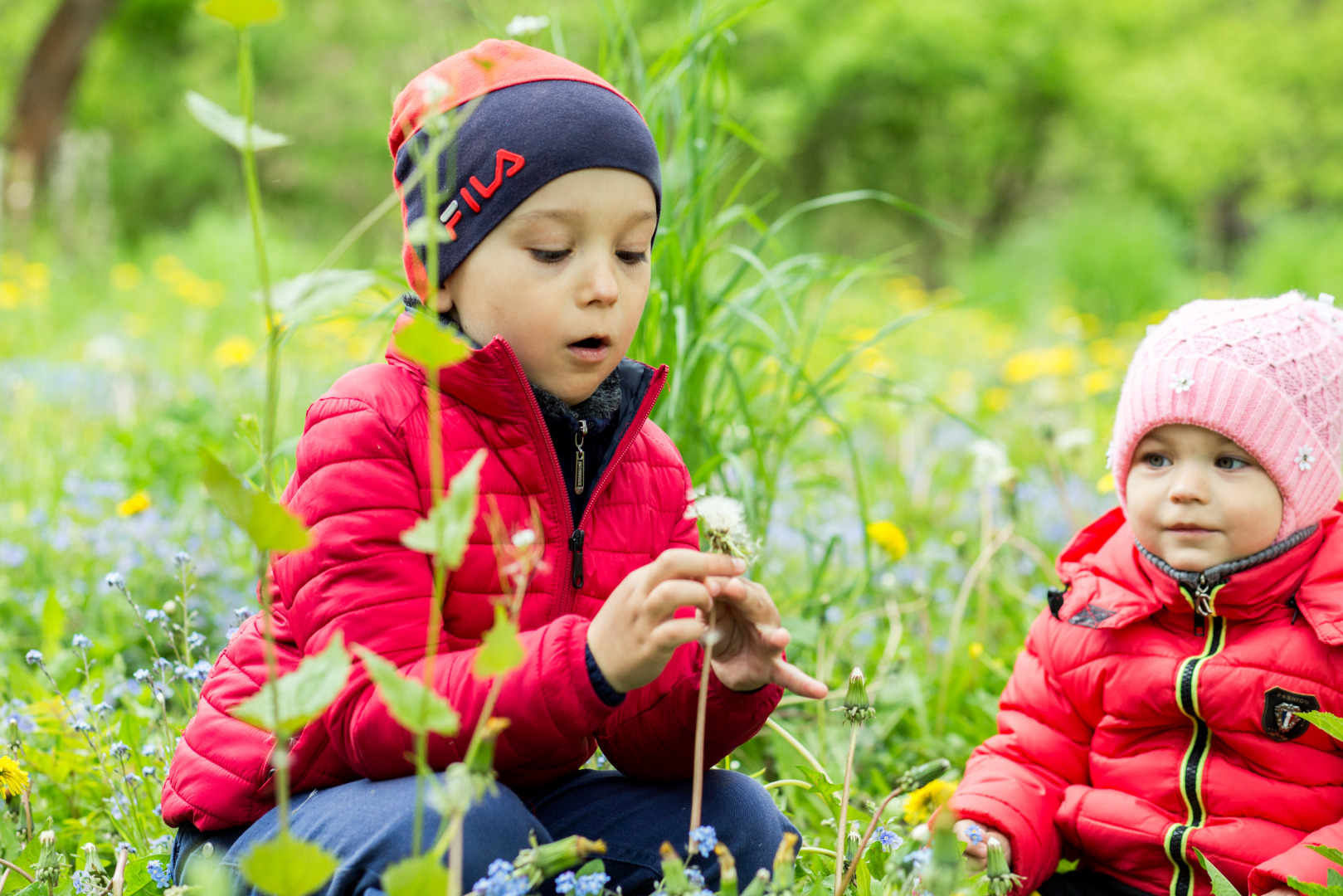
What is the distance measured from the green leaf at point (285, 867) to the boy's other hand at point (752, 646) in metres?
0.48

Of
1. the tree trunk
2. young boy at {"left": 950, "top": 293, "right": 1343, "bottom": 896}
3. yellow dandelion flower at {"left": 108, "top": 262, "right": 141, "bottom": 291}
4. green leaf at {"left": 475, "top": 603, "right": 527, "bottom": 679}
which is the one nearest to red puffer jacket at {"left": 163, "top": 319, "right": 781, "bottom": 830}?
green leaf at {"left": 475, "top": 603, "right": 527, "bottom": 679}

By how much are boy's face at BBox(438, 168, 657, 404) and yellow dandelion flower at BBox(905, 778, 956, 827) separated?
72 cm

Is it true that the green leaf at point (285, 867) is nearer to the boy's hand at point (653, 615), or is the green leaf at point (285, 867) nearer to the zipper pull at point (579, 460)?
the boy's hand at point (653, 615)

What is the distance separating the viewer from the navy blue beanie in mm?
1229

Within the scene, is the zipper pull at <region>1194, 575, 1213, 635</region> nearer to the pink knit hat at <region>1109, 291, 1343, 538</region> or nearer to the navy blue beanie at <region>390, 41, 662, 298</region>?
the pink knit hat at <region>1109, 291, 1343, 538</region>

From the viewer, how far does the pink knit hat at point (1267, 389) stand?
140cm

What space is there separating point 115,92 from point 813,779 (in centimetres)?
1844

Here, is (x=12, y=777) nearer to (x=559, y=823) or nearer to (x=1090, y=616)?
(x=559, y=823)

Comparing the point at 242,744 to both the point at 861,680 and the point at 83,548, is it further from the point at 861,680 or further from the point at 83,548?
the point at 83,548

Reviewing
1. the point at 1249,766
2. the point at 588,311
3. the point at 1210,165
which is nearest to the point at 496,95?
the point at 588,311

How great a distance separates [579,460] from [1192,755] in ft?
2.81

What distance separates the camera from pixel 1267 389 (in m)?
1.40

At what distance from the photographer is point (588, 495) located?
1.36 m

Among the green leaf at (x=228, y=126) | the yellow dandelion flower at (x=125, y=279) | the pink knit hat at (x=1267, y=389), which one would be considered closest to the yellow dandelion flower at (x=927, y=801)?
the pink knit hat at (x=1267, y=389)
